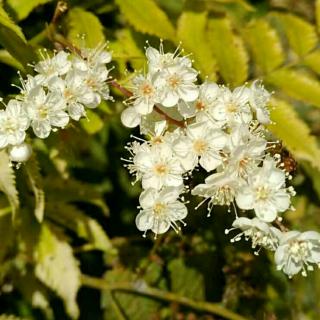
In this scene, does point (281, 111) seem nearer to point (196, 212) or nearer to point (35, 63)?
point (196, 212)

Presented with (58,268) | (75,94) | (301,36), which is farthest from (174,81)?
(58,268)

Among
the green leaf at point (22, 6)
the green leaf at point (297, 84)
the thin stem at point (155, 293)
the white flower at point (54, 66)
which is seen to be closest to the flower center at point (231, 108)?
the white flower at point (54, 66)

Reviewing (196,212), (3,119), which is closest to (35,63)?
(3,119)

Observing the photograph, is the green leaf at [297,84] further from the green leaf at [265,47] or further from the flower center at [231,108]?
the flower center at [231,108]

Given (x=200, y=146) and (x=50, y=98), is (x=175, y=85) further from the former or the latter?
(x=50, y=98)

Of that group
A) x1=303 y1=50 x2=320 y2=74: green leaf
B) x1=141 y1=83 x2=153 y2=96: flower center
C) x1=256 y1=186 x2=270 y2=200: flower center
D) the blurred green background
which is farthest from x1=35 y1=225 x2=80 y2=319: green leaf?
x1=303 y1=50 x2=320 y2=74: green leaf

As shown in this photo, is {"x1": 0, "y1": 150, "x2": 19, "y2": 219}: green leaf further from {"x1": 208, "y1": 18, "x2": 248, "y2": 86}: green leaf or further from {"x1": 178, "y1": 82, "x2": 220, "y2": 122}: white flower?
{"x1": 208, "y1": 18, "x2": 248, "y2": 86}: green leaf
